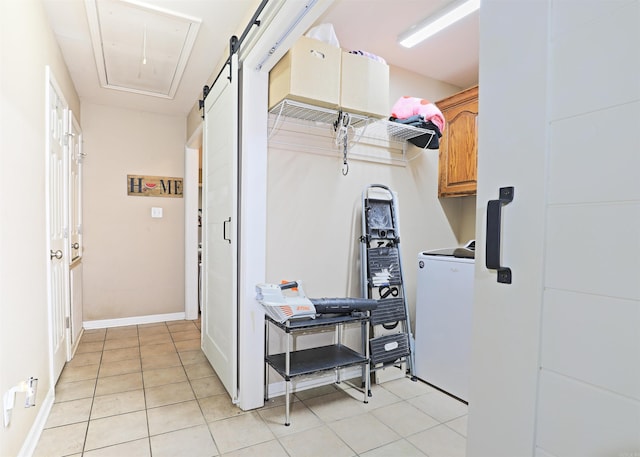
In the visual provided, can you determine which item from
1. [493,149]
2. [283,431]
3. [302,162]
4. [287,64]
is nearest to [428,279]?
[302,162]

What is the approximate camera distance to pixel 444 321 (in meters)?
2.65

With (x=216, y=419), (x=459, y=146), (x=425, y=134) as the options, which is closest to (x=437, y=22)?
(x=425, y=134)

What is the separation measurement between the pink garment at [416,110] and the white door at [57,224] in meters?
2.50

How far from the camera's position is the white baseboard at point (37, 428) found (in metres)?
1.78

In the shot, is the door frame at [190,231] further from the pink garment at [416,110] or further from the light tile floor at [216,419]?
the pink garment at [416,110]

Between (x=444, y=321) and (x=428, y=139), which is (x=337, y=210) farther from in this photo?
(x=444, y=321)

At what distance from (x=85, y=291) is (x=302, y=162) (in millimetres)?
3141

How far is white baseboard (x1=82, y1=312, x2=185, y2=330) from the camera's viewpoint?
4030 mm

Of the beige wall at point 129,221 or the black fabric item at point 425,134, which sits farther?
the beige wall at point 129,221

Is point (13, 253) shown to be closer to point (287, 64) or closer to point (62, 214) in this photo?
point (62, 214)

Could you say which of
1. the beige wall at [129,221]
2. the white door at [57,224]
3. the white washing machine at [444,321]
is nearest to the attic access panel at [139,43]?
the white door at [57,224]

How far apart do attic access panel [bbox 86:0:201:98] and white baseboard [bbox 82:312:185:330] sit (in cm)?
258

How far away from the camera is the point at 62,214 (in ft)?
9.25

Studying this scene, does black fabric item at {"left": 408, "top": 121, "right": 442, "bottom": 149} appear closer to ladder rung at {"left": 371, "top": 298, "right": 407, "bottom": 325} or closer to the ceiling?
the ceiling
